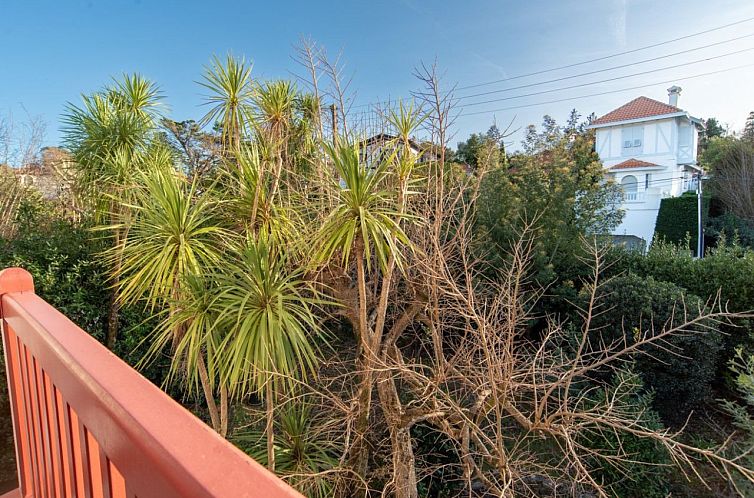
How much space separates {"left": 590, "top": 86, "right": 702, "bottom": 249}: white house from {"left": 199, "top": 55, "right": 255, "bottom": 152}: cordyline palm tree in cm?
1937

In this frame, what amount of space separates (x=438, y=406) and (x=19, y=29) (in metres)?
7.97

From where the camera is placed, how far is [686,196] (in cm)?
1592

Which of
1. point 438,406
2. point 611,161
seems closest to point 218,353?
point 438,406

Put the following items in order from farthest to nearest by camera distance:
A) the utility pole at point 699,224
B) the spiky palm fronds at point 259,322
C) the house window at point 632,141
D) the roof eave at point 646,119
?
the house window at point 632,141 < the roof eave at point 646,119 < the utility pole at point 699,224 < the spiky palm fronds at point 259,322

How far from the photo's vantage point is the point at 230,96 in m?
3.74

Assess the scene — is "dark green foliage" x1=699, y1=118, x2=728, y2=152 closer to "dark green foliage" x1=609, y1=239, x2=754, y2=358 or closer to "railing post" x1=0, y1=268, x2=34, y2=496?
"dark green foliage" x1=609, y1=239, x2=754, y2=358

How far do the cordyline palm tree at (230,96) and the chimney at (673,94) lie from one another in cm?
2420

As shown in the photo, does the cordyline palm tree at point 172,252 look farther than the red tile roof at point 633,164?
No

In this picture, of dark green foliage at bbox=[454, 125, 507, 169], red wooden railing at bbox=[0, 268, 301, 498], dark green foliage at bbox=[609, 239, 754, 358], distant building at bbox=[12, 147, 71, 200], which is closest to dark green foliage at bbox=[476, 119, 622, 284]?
dark green foliage at bbox=[454, 125, 507, 169]

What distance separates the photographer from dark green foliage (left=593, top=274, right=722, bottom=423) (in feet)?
14.6

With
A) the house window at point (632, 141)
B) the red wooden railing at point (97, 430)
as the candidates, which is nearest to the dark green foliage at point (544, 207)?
the red wooden railing at point (97, 430)

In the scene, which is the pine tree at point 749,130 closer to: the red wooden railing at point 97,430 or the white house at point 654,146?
the white house at point 654,146

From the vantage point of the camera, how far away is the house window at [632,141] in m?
20.1

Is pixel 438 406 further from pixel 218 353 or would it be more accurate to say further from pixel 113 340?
pixel 113 340
